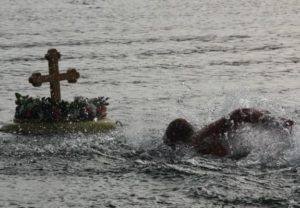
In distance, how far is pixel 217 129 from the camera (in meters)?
16.4

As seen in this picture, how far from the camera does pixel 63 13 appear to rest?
5925 cm

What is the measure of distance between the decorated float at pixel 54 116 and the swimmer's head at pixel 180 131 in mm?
2967

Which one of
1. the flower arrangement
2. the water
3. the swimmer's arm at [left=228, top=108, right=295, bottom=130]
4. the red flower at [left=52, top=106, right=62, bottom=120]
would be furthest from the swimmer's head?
the red flower at [left=52, top=106, right=62, bottom=120]

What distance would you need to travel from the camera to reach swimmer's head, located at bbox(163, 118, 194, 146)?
55.3 ft

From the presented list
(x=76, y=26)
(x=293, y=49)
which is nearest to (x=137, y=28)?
(x=76, y=26)

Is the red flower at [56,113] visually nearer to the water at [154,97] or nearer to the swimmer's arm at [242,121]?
the water at [154,97]

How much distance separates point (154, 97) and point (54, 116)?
680 cm

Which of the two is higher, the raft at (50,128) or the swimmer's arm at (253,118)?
the swimmer's arm at (253,118)

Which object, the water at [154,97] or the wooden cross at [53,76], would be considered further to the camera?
the wooden cross at [53,76]

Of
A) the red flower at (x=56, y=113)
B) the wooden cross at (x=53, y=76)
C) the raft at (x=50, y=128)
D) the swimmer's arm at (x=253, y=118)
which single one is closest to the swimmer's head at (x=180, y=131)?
the swimmer's arm at (x=253, y=118)

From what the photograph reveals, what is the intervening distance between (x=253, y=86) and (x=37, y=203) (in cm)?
1428

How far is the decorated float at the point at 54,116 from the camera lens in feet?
63.8

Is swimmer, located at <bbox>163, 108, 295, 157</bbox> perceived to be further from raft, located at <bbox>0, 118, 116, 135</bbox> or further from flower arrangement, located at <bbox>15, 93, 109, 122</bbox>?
flower arrangement, located at <bbox>15, 93, 109, 122</bbox>

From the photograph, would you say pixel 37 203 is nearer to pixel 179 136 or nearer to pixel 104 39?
pixel 179 136
